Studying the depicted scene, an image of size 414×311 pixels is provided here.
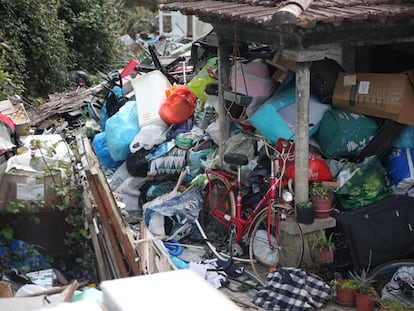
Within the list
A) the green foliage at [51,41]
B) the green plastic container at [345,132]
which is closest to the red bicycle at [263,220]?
the green plastic container at [345,132]

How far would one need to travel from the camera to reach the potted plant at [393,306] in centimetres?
719

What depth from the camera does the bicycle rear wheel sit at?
9.42m

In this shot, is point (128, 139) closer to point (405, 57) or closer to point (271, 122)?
point (271, 122)

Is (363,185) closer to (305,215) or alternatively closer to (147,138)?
(305,215)

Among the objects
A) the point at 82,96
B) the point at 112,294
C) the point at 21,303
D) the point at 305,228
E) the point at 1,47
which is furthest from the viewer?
the point at 82,96

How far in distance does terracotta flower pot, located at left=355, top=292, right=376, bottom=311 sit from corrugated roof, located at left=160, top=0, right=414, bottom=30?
10.2ft

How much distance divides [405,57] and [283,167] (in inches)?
106

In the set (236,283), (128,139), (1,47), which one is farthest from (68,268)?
(1,47)

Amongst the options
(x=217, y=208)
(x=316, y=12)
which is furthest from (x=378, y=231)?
(x=316, y=12)

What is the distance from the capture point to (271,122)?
901cm

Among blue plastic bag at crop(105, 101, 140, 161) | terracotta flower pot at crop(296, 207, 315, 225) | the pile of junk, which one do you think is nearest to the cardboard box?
the pile of junk

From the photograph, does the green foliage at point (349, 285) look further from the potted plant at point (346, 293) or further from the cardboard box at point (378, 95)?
the cardboard box at point (378, 95)

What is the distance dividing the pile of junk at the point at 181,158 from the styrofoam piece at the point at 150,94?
3 cm

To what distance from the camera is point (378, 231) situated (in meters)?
8.20
